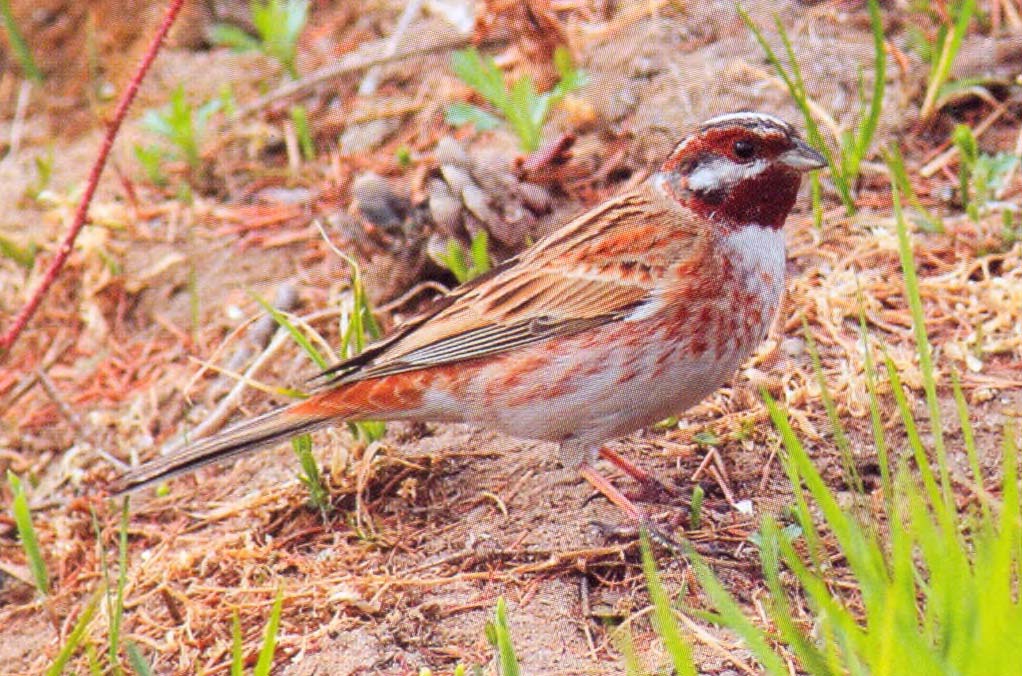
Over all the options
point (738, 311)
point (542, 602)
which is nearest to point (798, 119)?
point (738, 311)

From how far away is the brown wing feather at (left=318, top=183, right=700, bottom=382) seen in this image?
181 inches

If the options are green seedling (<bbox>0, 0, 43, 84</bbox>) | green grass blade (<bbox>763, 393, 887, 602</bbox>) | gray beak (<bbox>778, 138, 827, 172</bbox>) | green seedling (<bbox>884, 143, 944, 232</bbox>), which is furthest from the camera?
green seedling (<bbox>0, 0, 43, 84</bbox>)

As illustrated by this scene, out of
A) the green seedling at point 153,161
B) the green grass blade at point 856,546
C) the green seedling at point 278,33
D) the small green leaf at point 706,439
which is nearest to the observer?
the green grass blade at point 856,546

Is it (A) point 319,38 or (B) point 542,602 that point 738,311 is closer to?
Answer: (B) point 542,602

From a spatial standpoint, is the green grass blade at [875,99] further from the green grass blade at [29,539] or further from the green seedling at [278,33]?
the green grass blade at [29,539]

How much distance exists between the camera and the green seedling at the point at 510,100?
6.09m

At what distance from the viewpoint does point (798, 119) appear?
20.2 ft

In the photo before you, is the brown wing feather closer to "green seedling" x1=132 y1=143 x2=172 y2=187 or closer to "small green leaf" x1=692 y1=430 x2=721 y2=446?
"small green leaf" x1=692 y1=430 x2=721 y2=446

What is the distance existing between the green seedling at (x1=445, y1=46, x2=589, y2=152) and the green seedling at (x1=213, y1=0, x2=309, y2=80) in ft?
4.46

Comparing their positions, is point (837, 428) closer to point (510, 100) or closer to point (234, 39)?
point (510, 100)

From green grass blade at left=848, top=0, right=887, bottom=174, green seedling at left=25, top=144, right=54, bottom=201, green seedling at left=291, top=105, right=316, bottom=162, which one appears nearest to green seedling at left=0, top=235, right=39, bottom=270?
green seedling at left=25, top=144, right=54, bottom=201

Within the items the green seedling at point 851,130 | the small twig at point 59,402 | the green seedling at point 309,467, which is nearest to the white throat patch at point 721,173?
the green seedling at point 851,130

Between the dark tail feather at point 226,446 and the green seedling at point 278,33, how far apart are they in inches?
116

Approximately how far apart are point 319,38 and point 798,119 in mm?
2914
